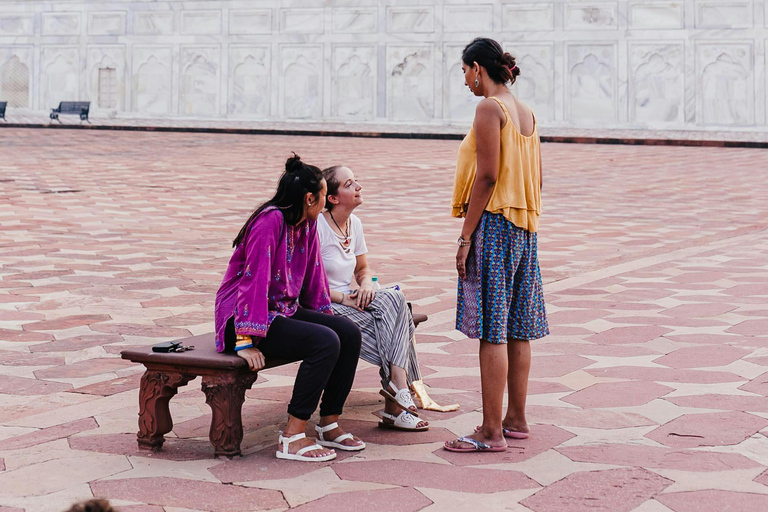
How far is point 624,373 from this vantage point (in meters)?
4.70

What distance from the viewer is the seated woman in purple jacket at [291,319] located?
3.54m

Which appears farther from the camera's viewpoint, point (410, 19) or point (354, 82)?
point (354, 82)

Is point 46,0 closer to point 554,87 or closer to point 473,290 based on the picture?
point 554,87

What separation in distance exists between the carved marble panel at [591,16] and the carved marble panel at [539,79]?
0.84 metres

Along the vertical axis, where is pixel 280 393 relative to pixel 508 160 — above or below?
below

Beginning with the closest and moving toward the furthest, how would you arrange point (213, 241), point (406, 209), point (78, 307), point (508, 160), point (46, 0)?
point (508, 160), point (78, 307), point (213, 241), point (406, 209), point (46, 0)

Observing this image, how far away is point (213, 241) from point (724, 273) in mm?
4062

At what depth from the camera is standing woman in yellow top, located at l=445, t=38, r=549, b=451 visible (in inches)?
141

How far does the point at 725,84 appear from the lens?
28.0m

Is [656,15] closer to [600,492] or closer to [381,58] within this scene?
[381,58]

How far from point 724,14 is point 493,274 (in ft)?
87.2

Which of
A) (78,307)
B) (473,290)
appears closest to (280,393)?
(473,290)

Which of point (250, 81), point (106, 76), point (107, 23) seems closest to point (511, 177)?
point (250, 81)

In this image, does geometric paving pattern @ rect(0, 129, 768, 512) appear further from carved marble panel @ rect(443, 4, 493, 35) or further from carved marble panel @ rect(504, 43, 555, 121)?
carved marble panel @ rect(443, 4, 493, 35)
